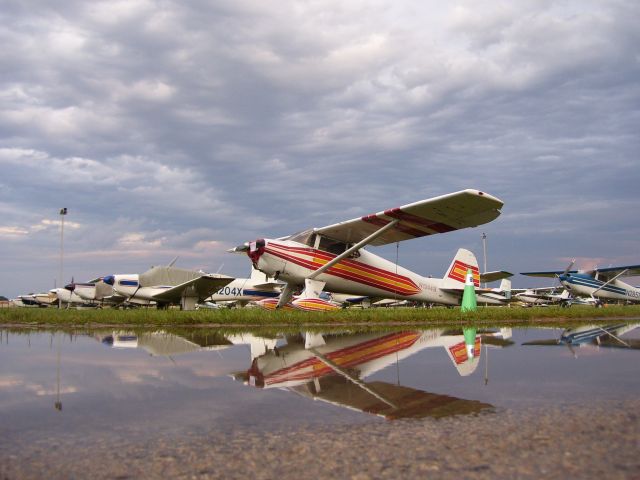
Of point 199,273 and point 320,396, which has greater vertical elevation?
point 199,273

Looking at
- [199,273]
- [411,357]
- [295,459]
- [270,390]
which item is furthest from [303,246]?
[295,459]

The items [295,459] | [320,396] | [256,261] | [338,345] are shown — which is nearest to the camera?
[295,459]

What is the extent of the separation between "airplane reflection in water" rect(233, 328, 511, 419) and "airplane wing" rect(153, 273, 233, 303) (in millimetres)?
13940

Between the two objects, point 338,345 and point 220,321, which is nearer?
point 338,345

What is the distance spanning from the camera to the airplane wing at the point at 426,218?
48.4ft

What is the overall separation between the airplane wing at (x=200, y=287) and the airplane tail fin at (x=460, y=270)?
401 inches

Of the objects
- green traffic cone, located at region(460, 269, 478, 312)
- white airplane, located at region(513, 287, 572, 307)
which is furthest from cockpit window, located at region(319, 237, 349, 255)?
white airplane, located at region(513, 287, 572, 307)

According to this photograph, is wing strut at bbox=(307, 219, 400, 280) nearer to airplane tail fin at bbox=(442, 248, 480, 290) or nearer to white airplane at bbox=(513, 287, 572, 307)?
airplane tail fin at bbox=(442, 248, 480, 290)

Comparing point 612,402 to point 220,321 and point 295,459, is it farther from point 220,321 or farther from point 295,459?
point 220,321

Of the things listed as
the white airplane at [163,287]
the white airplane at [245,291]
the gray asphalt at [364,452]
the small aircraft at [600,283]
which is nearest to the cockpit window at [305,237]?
the white airplane at [163,287]

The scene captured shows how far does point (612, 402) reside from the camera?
3328 mm

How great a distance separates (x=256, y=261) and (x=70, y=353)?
35.9 feet

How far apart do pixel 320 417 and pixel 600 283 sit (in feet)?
161

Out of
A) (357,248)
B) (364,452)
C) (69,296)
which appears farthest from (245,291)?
(364,452)
